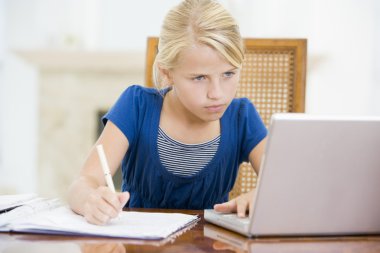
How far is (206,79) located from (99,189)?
32 cm

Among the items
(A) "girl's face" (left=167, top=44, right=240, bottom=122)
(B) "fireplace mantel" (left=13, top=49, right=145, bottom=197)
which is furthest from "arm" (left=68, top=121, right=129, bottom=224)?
(B) "fireplace mantel" (left=13, top=49, right=145, bottom=197)

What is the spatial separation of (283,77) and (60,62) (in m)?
3.25

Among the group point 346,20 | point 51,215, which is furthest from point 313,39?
point 51,215

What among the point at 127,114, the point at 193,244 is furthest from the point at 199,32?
the point at 193,244

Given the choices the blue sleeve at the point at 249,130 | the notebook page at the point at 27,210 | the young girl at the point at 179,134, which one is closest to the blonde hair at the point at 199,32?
→ the young girl at the point at 179,134

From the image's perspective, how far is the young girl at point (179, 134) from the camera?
1.20 meters

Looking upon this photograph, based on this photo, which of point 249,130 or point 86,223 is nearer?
point 86,223

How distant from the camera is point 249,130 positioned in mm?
1412

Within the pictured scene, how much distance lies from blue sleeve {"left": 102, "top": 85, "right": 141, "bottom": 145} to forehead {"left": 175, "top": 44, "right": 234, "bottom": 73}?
9.4 inches

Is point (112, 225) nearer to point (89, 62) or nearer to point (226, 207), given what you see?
point (226, 207)

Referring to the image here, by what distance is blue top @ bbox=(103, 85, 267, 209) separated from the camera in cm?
138

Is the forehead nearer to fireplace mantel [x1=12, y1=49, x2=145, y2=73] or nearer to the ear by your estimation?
the ear

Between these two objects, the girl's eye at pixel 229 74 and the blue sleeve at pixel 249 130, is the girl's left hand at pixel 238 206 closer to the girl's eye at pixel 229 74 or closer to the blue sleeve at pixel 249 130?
the girl's eye at pixel 229 74

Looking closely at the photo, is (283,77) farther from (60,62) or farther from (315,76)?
(60,62)
